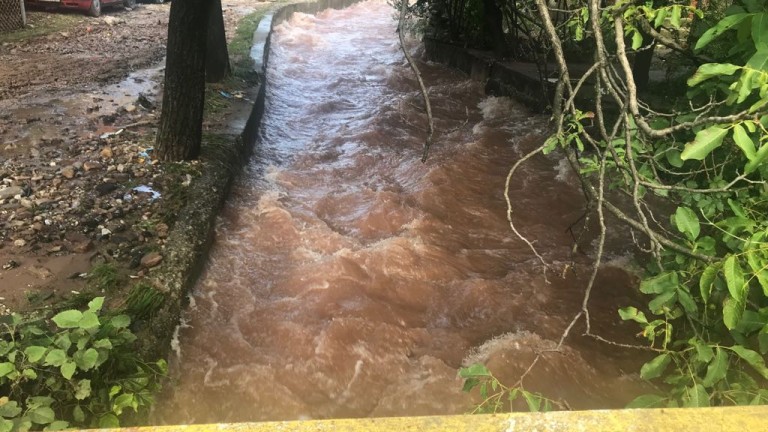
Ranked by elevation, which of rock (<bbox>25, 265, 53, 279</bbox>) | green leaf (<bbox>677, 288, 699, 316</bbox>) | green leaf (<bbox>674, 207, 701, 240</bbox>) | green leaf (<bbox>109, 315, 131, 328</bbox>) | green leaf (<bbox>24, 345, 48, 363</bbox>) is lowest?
rock (<bbox>25, 265, 53, 279</bbox>)

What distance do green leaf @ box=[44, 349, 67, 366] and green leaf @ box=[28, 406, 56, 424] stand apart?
217 millimetres

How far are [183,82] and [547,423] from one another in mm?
4921

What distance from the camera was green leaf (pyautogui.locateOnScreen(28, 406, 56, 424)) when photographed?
7.95 feet

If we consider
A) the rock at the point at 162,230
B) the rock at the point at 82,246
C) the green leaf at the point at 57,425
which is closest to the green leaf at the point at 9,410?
the green leaf at the point at 57,425

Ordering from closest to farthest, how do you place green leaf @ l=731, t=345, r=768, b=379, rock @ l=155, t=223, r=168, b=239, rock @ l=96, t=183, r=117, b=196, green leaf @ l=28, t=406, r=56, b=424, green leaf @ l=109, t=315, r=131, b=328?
green leaf @ l=731, t=345, r=768, b=379
green leaf @ l=28, t=406, r=56, b=424
green leaf @ l=109, t=315, r=131, b=328
rock @ l=155, t=223, r=168, b=239
rock @ l=96, t=183, r=117, b=196

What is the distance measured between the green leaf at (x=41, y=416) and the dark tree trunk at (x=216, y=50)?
649 centimetres

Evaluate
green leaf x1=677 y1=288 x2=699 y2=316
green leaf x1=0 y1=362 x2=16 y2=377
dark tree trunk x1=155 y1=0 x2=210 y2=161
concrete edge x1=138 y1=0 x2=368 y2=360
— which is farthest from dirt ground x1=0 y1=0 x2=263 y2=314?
green leaf x1=677 y1=288 x2=699 y2=316

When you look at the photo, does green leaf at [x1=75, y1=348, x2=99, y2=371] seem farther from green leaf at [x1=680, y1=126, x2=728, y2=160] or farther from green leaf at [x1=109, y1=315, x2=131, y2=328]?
green leaf at [x1=680, y1=126, x2=728, y2=160]

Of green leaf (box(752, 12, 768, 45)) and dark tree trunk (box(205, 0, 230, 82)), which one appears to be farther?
dark tree trunk (box(205, 0, 230, 82))

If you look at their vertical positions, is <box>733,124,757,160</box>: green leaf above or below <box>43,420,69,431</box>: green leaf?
above

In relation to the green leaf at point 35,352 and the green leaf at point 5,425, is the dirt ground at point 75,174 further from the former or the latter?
the green leaf at point 5,425

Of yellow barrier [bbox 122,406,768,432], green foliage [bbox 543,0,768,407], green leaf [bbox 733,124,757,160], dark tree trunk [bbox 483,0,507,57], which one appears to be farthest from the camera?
dark tree trunk [bbox 483,0,507,57]

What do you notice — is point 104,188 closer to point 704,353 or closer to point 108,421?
point 108,421

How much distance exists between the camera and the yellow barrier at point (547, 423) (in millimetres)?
1634
